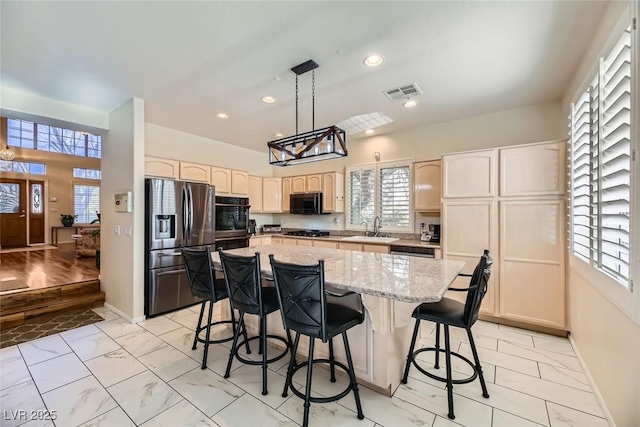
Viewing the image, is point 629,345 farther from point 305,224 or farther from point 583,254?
point 305,224

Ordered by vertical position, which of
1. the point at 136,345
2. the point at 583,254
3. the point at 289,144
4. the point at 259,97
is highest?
the point at 259,97

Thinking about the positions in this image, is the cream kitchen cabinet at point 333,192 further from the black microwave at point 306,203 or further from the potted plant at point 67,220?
the potted plant at point 67,220

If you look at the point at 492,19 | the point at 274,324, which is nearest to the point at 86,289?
the point at 274,324

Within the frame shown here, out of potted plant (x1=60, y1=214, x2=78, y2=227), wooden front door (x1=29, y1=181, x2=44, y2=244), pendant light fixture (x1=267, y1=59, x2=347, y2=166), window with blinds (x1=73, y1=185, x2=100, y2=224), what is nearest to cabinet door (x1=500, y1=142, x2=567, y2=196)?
pendant light fixture (x1=267, y1=59, x2=347, y2=166)

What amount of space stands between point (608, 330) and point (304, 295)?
2.02 m

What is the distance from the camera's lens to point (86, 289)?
3.96 metres

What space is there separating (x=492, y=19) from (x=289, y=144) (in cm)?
180

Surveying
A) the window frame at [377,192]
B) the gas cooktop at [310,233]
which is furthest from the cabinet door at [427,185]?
the gas cooktop at [310,233]

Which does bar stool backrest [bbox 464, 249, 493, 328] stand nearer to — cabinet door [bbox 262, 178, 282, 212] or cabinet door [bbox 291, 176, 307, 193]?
cabinet door [bbox 291, 176, 307, 193]

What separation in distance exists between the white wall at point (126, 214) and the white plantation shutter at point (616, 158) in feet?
14.0

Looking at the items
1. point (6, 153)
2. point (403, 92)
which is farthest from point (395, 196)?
point (6, 153)

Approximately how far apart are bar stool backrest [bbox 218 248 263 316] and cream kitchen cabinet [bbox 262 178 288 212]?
3553 millimetres

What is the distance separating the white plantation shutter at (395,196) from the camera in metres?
4.45

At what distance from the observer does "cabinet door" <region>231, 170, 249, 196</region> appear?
4.88 meters
